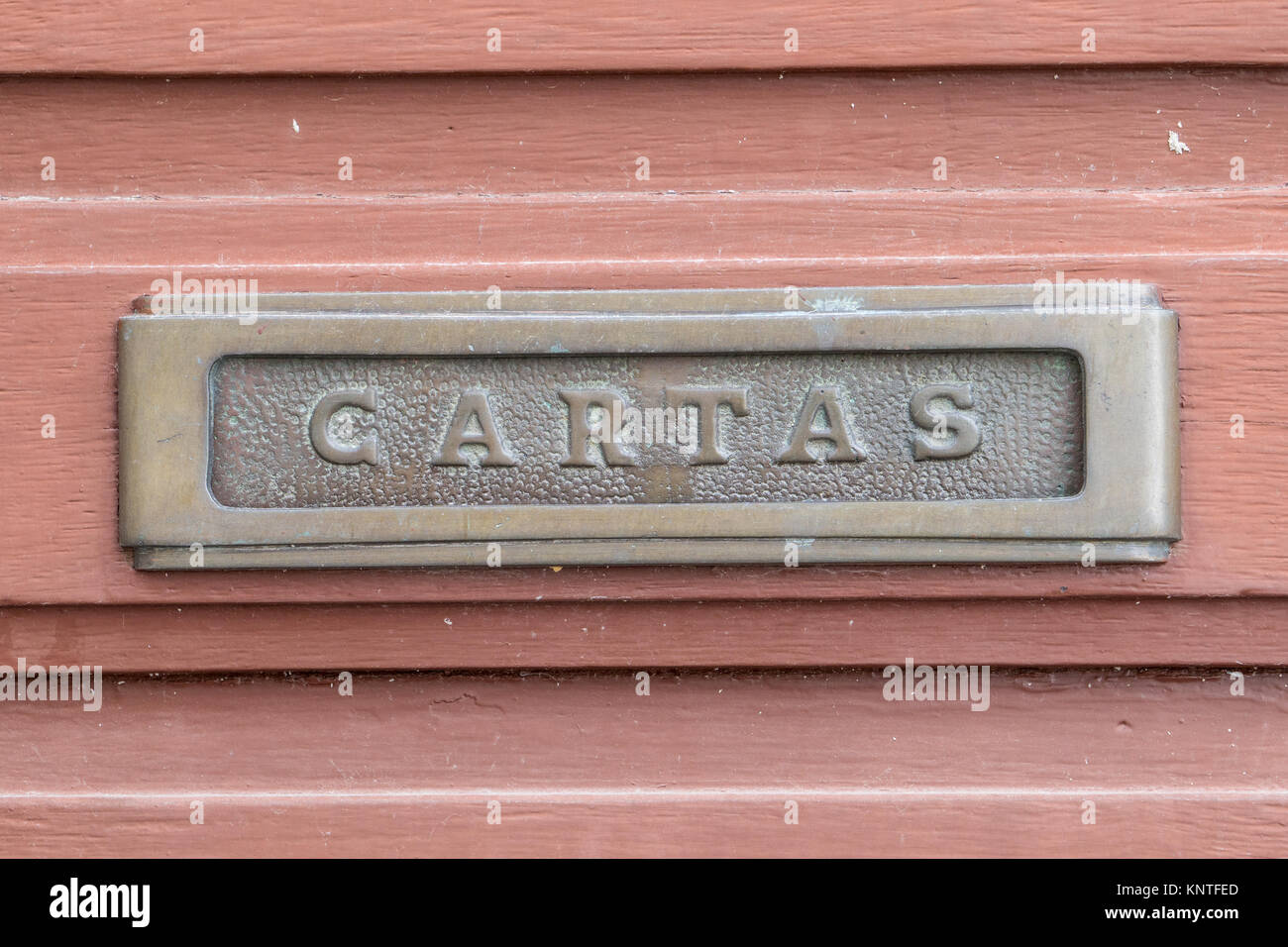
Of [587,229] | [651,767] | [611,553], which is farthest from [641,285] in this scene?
[651,767]

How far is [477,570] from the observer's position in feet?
2.06

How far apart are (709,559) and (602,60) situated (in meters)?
0.34

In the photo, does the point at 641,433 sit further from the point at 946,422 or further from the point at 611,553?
the point at 946,422

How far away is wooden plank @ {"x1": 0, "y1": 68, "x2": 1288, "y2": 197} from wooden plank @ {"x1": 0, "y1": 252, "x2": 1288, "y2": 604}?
0.13ft

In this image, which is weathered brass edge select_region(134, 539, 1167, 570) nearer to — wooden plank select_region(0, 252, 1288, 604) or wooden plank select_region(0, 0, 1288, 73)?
wooden plank select_region(0, 252, 1288, 604)

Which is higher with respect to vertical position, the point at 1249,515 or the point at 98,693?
the point at 1249,515

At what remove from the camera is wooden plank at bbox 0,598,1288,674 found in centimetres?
64

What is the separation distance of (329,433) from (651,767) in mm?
320

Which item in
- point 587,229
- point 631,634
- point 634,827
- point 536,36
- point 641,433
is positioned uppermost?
point 536,36

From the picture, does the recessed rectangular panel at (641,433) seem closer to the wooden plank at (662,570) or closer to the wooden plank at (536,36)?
the wooden plank at (662,570)

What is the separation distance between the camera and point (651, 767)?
2.17 ft

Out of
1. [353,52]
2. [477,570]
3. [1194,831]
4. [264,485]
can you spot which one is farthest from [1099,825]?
[353,52]

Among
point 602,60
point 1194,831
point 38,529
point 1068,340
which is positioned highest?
point 602,60

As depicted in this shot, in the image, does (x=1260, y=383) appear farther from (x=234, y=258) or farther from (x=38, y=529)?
(x=38, y=529)
